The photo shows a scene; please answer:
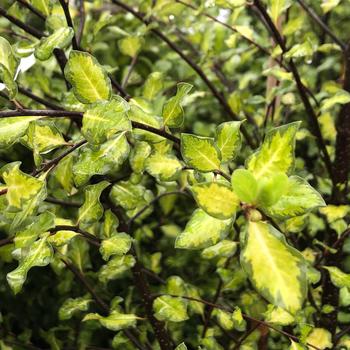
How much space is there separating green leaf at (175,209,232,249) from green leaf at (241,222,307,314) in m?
0.04

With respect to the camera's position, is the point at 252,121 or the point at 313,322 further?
the point at 252,121

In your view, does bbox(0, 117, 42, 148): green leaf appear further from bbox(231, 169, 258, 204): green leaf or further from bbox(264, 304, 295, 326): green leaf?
bbox(264, 304, 295, 326): green leaf

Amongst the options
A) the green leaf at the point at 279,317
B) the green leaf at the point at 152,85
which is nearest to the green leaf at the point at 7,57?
the green leaf at the point at 152,85

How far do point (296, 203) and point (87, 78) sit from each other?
0.24 meters

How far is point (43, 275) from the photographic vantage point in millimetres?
1059

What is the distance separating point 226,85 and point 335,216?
1.63 feet

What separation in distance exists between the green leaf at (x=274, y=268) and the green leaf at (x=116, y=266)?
12.0 inches

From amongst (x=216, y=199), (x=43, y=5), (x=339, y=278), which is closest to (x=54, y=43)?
(x=43, y=5)

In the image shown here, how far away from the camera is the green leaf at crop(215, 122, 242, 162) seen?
0.48 metres

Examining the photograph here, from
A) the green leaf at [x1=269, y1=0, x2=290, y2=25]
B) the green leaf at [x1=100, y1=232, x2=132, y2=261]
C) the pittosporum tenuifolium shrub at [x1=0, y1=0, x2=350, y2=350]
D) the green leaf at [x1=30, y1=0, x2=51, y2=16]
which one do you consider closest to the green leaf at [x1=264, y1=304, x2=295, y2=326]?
the pittosporum tenuifolium shrub at [x1=0, y1=0, x2=350, y2=350]

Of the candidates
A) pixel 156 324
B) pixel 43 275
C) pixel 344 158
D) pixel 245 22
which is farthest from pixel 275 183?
pixel 245 22

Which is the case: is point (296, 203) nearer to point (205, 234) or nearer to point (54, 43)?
point (205, 234)

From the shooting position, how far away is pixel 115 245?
0.58 metres

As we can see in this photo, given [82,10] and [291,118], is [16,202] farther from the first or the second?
[291,118]
